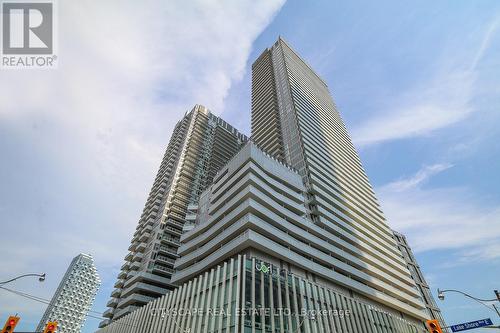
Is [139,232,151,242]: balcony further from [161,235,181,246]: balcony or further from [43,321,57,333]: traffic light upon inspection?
[43,321,57,333]: traffic light

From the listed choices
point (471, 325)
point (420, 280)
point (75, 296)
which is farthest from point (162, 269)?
point (75, 296)

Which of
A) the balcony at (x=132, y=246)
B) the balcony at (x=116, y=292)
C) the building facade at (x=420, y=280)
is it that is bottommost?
the building facade at (x=420, y=280)

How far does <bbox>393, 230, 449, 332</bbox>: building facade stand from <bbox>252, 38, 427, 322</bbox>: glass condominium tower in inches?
886

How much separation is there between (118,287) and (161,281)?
16642 millimetres

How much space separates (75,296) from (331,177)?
527ft

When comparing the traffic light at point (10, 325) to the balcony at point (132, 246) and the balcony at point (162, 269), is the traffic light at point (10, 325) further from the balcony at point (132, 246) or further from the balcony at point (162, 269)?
the balcony at point (132, 246)

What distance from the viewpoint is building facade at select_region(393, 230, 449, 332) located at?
79.0 m

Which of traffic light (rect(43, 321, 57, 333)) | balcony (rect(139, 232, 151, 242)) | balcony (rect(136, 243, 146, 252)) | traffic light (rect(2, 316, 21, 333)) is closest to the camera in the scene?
traffic light (rect(2, 316, 21, 333))

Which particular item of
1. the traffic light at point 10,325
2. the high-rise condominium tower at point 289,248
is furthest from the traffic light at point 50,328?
the high-rise condominium tower at point 289,248

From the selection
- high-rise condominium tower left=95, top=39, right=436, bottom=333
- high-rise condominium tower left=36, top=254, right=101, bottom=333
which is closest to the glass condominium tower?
high-rise condominium tower left=95, top=39, right=436, bottom=333

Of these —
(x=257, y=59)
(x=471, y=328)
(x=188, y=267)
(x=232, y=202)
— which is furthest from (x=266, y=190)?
(x=257, y=59)

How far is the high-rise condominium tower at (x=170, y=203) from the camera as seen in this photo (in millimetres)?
61938

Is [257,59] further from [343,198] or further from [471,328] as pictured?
[471,328]

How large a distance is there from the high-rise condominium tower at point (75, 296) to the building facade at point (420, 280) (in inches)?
5743
